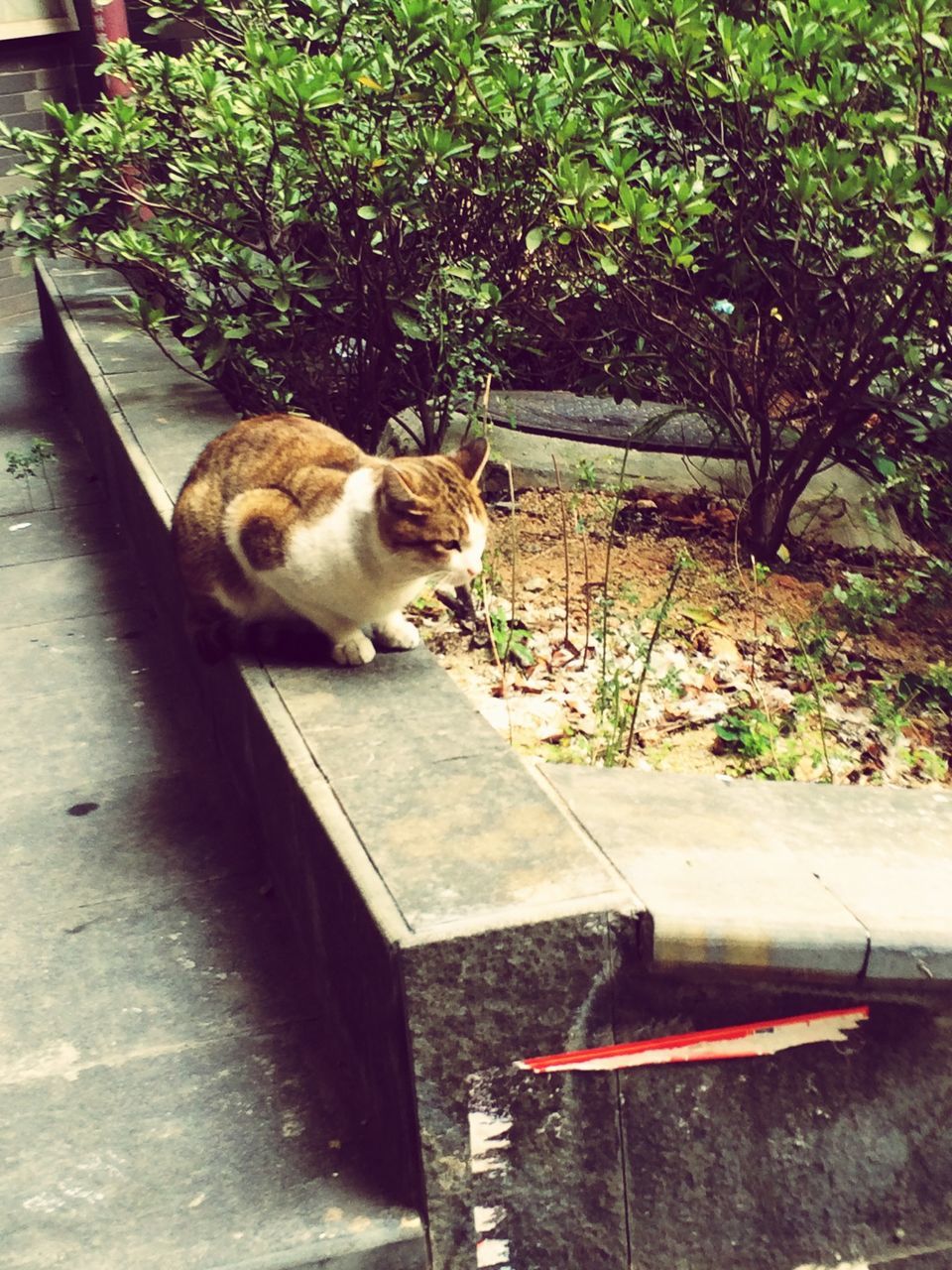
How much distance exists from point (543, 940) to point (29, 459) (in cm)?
453

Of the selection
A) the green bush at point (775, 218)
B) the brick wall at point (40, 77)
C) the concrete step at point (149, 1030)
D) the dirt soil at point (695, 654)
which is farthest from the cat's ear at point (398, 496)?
the brick wall at point (40, 77)

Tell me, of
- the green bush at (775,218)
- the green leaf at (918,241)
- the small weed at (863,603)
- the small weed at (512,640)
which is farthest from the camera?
the small weed at (863,603)

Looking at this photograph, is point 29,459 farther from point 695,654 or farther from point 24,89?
point 24,89

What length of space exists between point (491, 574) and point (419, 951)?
262 cm

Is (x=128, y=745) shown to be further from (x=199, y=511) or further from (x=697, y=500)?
(x=697, y=500)

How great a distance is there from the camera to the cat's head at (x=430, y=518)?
2.95m

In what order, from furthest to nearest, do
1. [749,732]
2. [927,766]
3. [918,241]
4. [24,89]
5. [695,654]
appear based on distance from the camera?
[24,89], [695,654], [927,766], [749,732], [918,241]

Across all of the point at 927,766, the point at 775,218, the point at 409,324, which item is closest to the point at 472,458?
the point at 409,324

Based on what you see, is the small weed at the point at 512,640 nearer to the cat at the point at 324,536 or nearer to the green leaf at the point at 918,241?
the cat at the point at 324,536

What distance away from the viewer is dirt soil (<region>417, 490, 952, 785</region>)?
3668 millimetres

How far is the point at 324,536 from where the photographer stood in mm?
3100

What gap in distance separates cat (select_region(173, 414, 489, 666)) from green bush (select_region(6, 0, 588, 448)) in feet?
3.50

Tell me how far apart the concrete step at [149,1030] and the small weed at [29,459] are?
189cm

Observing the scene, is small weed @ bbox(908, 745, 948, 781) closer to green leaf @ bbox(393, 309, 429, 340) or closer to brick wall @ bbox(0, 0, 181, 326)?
green leaf @ bbox(393, 309, 429, 340)
